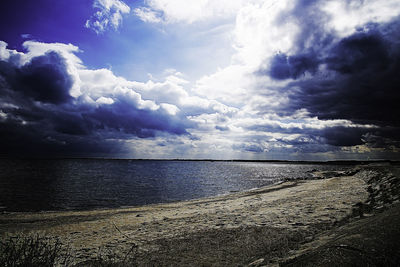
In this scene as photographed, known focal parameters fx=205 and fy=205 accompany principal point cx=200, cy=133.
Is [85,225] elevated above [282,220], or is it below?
below

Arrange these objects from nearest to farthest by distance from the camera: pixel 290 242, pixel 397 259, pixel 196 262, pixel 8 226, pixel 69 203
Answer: pixel 397 259 < pixel 196 262 < pixel 290 242 < pixel 8 226 < pixel 69 203

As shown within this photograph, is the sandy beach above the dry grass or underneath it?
underneath

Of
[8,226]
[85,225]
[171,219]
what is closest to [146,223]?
[171,219]

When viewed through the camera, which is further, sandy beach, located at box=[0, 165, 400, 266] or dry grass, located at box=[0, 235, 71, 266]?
sandy beach, located at box=[0, 165, 400, 266]

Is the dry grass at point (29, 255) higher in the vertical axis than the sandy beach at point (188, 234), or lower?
higher

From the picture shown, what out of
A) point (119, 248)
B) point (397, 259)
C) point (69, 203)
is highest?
point (397, 259)

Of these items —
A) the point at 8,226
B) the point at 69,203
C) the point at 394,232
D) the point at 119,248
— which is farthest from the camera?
the point at 69,203

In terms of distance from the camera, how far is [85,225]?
16219mm

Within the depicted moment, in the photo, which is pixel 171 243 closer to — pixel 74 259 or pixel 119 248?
pixel 119 248

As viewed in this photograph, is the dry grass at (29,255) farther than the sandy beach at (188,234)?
No

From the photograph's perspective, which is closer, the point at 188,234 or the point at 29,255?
the point at 29,255

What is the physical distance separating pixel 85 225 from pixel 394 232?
1847cm

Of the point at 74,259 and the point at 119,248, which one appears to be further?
the point at 119,248

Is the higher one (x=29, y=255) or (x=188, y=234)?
(x=29, y=255)
